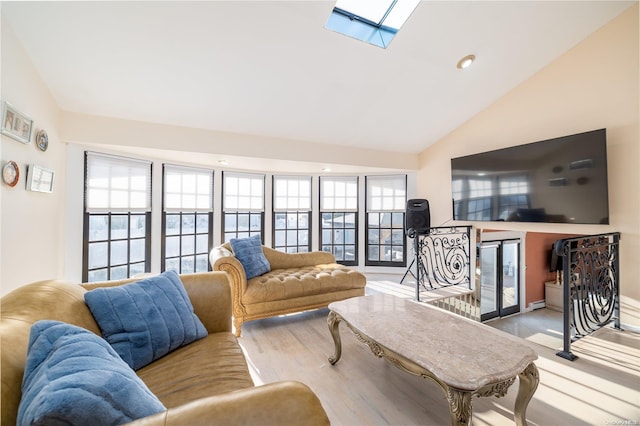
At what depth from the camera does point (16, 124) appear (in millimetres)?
1899

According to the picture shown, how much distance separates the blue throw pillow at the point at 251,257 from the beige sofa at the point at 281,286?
73 millimetres

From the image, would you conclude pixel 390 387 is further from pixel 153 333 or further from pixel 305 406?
pixel 153 333

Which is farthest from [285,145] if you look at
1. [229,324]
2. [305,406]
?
[305,406]

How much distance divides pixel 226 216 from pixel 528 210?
14.0 ft

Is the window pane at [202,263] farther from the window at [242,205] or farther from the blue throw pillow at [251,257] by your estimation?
the blue throw pillow at [251,257]

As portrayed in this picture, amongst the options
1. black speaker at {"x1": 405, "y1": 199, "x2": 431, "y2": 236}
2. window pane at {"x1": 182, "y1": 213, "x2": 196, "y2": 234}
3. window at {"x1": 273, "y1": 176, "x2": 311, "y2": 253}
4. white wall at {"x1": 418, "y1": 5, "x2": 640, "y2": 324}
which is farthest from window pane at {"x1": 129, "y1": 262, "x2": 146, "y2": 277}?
white wall at {"x1": 418, "y1": 5, "x2": 640, "y2": 324}

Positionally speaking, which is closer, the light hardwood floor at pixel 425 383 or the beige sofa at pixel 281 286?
the light hardwood floor at pixel 425 383

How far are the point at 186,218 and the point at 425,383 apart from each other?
369cm

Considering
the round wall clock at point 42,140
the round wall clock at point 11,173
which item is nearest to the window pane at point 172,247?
the round wall clock at point 42,140

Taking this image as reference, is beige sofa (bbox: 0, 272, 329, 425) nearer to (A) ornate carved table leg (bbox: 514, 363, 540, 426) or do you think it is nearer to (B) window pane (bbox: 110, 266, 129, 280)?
(A) ornate carved table leg (bbox: 514, 363, 540, 426)

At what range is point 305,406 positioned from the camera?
768 millimetres

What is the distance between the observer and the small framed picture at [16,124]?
5.83 ft

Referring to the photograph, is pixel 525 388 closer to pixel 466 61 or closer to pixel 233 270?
pixel 233 270

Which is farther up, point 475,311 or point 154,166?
point 154,166
